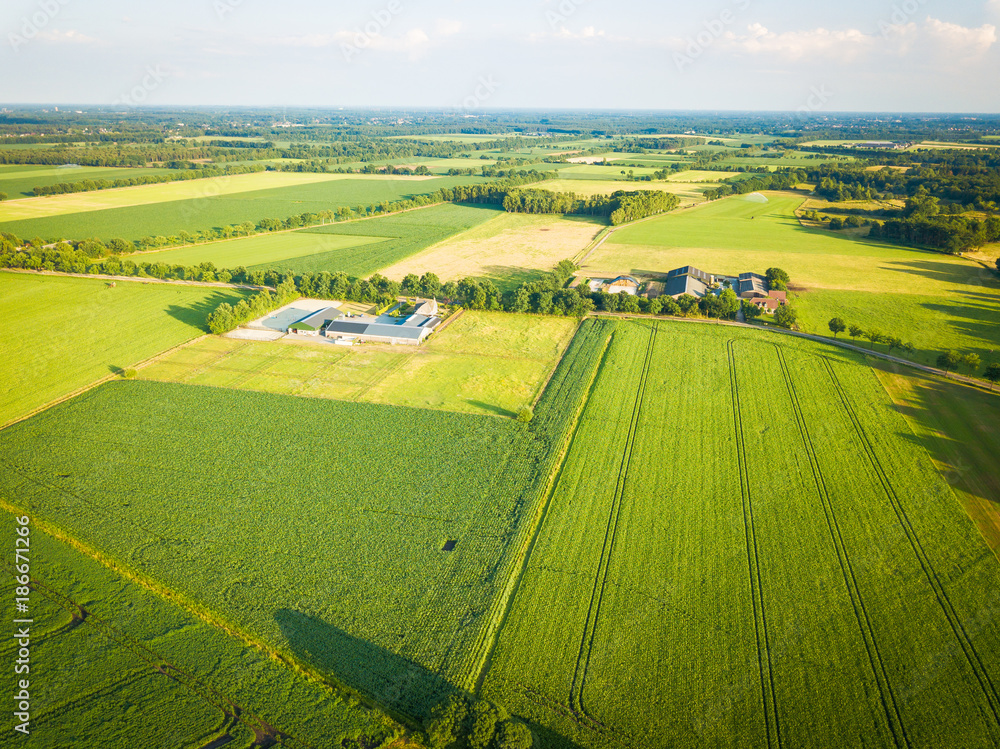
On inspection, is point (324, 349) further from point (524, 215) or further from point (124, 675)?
point (524, 215)

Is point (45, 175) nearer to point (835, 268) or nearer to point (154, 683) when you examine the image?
point (154, 683)

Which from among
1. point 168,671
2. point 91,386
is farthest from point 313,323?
point 168,671

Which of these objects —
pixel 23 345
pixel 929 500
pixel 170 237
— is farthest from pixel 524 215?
pixel 929 500

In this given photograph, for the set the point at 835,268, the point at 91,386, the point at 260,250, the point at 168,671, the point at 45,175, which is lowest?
the point at 168,671

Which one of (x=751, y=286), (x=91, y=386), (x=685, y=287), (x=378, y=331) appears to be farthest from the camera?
(x=751, y=286)

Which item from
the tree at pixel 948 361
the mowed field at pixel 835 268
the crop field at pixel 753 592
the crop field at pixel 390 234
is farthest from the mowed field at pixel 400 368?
the tree at pixel 948 361

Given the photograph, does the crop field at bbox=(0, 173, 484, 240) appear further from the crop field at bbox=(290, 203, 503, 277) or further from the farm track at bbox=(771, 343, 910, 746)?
the farm track at bbox=(771, 343, 910, 746)
